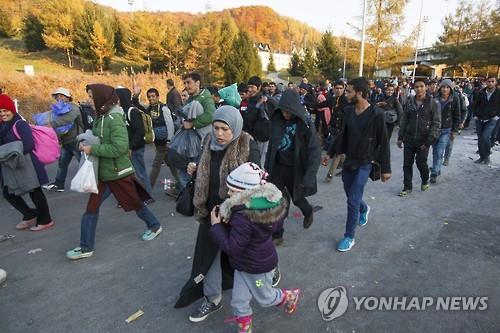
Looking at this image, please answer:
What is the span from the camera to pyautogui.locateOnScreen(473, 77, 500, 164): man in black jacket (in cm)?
786

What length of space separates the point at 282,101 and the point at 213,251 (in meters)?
1.78

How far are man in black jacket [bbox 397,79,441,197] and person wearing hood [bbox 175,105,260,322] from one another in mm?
4083

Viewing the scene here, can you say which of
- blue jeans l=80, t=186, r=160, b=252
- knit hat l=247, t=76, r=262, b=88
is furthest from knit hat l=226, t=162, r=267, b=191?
knit hat l=247, t=76, r=262, b=88

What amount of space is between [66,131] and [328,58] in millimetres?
36507

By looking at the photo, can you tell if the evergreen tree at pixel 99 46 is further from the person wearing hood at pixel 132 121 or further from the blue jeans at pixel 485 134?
the blue jeans at pixel 485 134

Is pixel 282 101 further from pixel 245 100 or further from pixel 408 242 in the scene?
pixel 245 100

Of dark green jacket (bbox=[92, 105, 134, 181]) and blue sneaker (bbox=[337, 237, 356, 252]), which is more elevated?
dark green jacket (bbox=[92, 105, 134, 181])

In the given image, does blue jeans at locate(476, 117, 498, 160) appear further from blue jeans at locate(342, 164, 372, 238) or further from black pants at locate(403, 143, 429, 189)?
blue jeans at locate(342, 164, 372, 238)

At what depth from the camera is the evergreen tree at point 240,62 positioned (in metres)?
35.2

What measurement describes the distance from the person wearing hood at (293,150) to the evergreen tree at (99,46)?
3583 cm

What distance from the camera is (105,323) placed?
2.96m

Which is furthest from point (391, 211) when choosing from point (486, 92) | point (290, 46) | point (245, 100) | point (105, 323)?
point (290, 46)

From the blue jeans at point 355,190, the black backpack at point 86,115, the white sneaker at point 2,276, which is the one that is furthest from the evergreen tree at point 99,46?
the blue jeans at point 355,190

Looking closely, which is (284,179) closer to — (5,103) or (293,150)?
(293,150)
